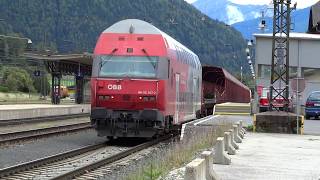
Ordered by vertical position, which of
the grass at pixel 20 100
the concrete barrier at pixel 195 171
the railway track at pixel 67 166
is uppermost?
the grass at pixel 20 100

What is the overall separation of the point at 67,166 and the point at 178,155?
8.14ft

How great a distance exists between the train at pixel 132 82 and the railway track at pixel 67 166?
1.07m

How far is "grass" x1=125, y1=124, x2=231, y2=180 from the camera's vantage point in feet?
32.9

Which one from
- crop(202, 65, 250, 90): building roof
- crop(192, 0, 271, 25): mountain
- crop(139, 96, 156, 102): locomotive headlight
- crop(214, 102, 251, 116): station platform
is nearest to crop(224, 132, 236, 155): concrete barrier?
crop(139, 96, 156, 102): locomotive headlight

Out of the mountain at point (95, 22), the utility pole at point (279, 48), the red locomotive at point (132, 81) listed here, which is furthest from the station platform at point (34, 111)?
the mountain at point (95, 22)

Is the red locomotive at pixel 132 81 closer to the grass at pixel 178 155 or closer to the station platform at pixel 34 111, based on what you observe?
the grass at pixel 178 155

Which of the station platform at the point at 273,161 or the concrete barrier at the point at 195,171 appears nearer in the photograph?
the concrete barrier at the point at 195,171

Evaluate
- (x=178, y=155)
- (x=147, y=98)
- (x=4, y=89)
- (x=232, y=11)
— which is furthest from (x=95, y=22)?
(x=178, y=155)

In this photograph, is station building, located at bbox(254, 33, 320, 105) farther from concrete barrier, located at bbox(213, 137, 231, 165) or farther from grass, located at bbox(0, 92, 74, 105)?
concrete barrier, located at bbox(213, 137, 231, 165)

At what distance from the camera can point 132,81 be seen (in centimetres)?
1762

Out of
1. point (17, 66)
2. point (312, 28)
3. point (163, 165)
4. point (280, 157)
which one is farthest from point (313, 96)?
point (17, 66)

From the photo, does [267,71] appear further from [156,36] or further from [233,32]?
[233,32]

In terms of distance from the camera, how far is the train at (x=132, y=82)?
17500 mm

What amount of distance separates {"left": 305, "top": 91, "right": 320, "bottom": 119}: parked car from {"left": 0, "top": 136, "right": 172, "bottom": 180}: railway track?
21.3 meters
